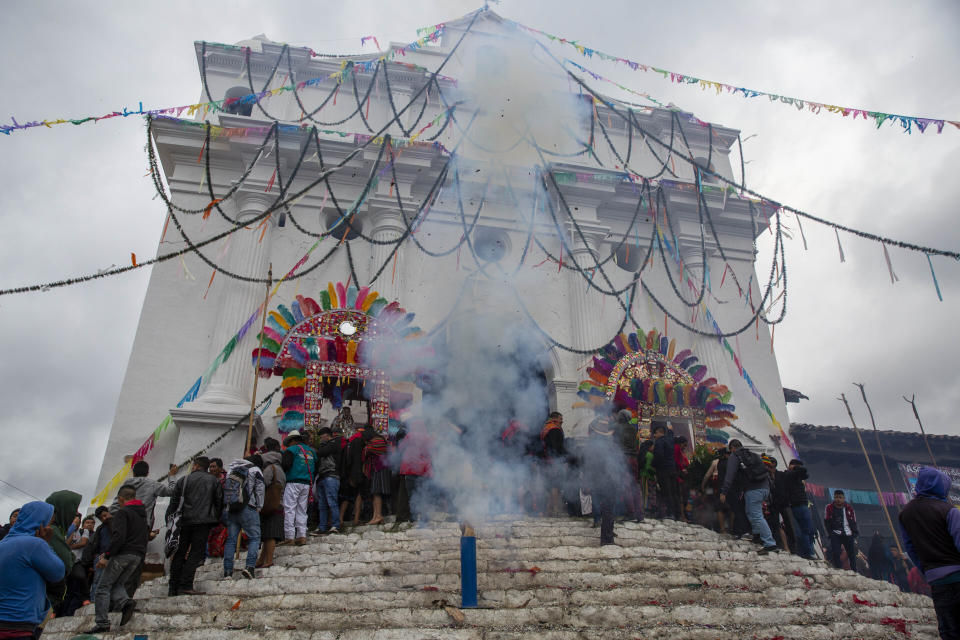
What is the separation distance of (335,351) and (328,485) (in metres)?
3.89

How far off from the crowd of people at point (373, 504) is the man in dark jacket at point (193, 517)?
11mm

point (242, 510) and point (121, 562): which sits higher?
point (242, 510)

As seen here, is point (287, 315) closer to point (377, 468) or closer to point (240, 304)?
point (240, 304)

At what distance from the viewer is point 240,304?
12594 mm

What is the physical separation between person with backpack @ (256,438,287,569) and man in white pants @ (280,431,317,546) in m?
0.20

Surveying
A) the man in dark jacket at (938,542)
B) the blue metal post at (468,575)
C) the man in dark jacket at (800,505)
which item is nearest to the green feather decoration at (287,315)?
the blue metal post at (468,575)

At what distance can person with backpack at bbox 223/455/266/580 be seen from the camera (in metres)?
6.64

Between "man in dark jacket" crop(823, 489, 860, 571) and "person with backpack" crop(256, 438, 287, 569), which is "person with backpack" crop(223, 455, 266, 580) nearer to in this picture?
"person with backpack" crop(256, 438, 287, 569)

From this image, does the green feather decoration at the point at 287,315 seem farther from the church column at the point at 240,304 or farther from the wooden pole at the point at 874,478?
the wooden pole at the point at 874,478

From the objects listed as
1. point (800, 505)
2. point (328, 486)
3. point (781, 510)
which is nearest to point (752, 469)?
point (781, 510)

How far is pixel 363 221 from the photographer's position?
14.2 metres

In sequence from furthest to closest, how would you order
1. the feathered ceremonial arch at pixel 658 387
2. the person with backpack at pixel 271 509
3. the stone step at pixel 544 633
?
1. the feathered ceremonial arch at pixel 658 387
2. the person with backpack at pixel 271 509
3. the stone step at pixel 544 633

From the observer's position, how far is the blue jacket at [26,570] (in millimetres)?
4031

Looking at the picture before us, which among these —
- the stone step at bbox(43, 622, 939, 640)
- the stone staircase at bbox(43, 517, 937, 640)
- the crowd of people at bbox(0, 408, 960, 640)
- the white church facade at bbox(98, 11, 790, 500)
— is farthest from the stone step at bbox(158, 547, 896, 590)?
the white church facade at bbox(98, 11, 790, 500)
